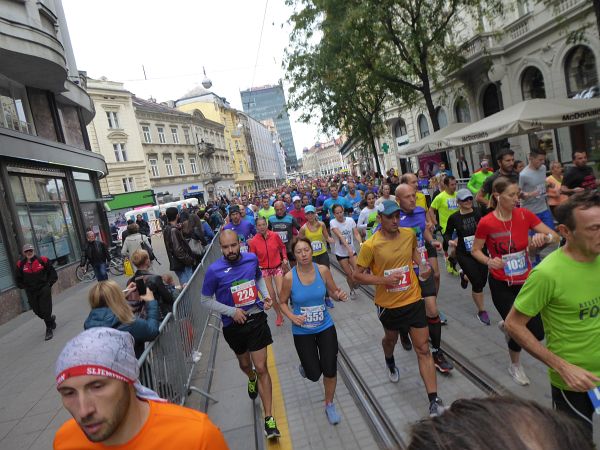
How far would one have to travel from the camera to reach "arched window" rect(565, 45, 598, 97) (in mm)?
14555

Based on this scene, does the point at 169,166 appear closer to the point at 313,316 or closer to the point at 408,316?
the point at 313,316

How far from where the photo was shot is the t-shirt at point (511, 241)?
395 centimetres

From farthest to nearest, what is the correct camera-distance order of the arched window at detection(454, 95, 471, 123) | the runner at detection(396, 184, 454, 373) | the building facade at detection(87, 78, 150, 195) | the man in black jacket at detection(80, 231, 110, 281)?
the building facade at detection(87, 78, 150, 195), the arched window at detection(454, 95, 471, 123), the man in black jacket at detection(80, 231, 110, 281), the runner at detection(396, 184, 454, 373)

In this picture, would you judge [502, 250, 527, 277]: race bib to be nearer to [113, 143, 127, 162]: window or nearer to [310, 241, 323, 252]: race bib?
[310, 241, 323, 252]: race bib

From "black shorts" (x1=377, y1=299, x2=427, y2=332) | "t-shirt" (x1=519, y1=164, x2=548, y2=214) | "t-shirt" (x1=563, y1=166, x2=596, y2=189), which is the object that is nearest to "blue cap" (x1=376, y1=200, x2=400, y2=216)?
"black shorts" (x1=377, y1=299, x2=427, y2=332)

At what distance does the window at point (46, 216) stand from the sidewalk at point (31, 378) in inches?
114

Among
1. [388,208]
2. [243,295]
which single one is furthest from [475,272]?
[243,295]

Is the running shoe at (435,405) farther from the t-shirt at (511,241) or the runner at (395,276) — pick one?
the t-shirt at (511,241)

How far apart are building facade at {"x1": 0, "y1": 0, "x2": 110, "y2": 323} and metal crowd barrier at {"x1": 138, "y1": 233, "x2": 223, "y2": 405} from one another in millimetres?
7452

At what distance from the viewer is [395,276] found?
3.93 metres

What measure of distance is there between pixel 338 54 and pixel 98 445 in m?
16.0

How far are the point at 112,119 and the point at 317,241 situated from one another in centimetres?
3941

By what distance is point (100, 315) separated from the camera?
3.43 meters

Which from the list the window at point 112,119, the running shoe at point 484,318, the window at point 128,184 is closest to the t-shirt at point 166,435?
the running shoe at point 484,318
